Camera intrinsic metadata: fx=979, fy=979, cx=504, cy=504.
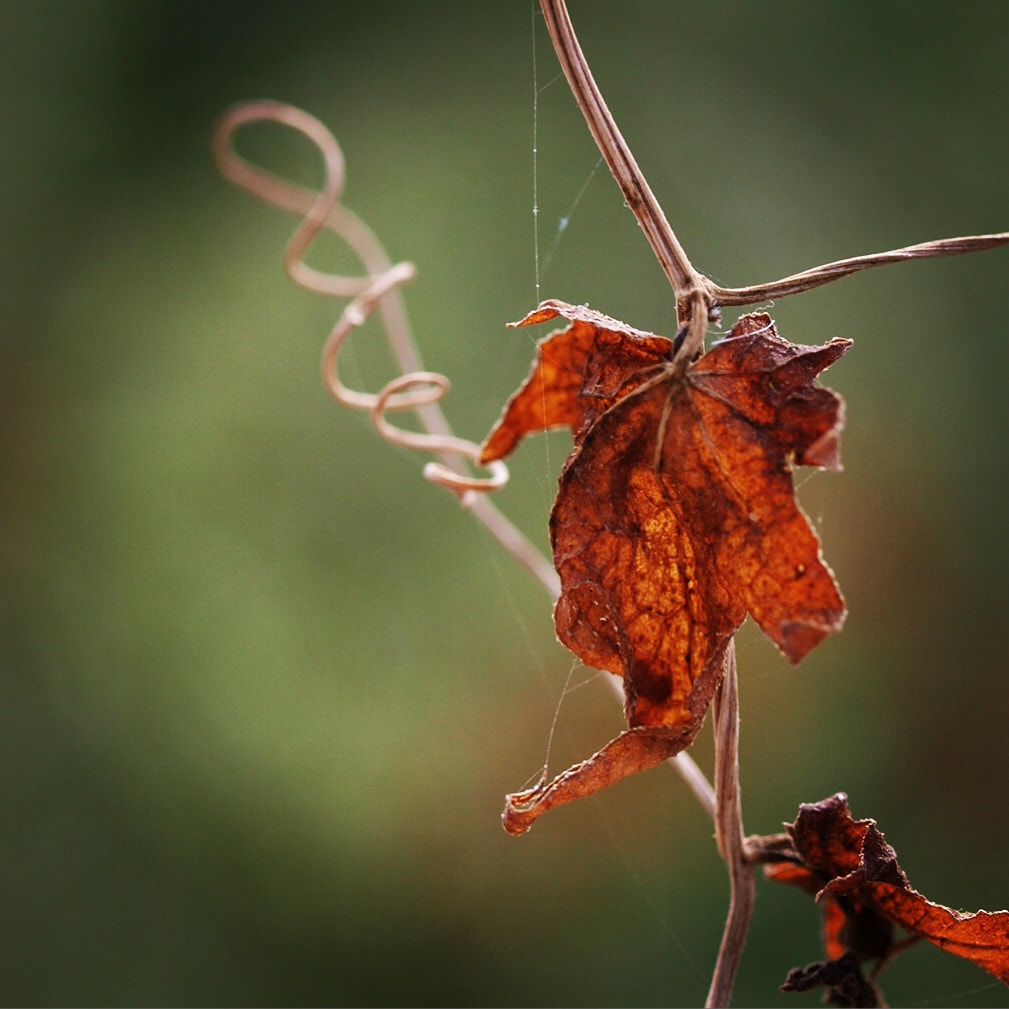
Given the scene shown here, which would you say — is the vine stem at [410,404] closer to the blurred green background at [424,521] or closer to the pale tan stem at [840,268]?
the pale tan stem at [840,268]

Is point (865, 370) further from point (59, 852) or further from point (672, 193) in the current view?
point (59, 852)

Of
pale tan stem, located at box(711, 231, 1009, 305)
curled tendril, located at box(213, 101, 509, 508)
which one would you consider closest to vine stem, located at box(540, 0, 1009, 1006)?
pale tan stem, located at box(711, 231, 1009, 305)

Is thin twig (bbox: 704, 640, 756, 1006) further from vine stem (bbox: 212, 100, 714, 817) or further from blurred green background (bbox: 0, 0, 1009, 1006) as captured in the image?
blurred green background (bbox: 0, 0, 1009, 1006)

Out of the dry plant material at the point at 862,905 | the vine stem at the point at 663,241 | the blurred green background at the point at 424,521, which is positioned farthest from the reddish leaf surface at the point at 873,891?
the blurred green background at the point at 424,521

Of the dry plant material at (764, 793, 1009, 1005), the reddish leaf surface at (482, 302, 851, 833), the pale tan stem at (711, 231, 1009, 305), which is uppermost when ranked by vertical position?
the pale tan stem at (711, 231, 1009, 305)

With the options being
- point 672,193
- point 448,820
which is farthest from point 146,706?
point 672,193

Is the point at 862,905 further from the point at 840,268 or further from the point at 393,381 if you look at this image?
the point at 393,381

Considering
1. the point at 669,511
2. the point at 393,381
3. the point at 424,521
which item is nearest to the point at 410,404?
the point at 393,381
